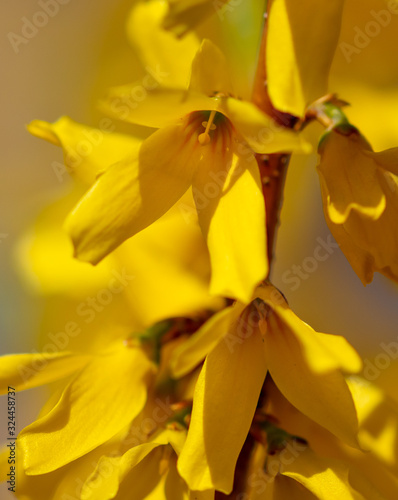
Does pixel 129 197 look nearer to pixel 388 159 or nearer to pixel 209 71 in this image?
pixel 209 71

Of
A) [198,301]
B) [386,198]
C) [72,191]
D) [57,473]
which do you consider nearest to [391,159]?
[386,198]

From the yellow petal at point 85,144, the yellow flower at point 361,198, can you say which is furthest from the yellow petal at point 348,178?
the yellow petal at point 85,144

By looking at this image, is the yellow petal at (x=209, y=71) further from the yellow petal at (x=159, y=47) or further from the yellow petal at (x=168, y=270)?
the yellow petal at (x=168, y=270)

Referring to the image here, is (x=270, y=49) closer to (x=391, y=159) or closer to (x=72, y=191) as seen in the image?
(x=391, y=159)
